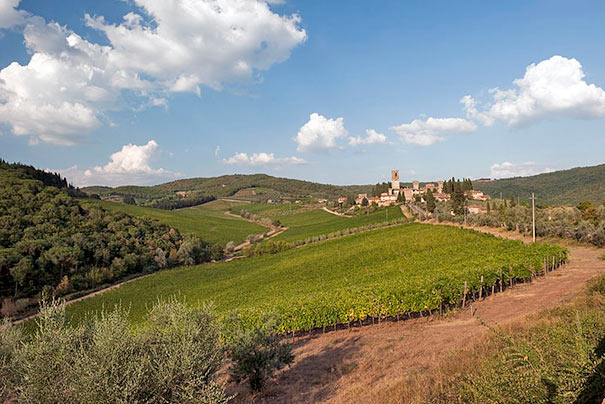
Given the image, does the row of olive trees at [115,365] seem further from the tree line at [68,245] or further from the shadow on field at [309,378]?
the tree line at [68,245]

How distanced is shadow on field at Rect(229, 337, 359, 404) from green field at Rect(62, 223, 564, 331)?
13.8ft

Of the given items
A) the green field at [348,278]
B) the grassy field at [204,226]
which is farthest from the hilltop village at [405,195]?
the green field at [348,278]

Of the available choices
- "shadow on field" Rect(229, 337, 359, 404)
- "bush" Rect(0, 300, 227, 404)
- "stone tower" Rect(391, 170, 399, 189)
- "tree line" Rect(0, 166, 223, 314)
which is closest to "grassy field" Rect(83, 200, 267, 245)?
"tree line" Rect(0, 166, 223, 314)

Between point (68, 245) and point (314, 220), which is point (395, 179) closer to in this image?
point (314, 220)

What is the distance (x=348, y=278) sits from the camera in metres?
35.9

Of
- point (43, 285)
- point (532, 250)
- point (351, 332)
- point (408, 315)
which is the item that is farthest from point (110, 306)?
point (532, 250)

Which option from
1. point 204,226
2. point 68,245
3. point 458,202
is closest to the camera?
point 68,245

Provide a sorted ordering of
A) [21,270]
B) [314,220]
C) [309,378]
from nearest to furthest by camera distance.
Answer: [309,378] < [21,270] < [314,220]

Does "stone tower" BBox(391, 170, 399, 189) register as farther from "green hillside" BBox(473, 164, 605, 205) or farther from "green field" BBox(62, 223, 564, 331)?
"green field" BBox(62, 223, 564, 331)

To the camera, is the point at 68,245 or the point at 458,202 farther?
the point at 458,202

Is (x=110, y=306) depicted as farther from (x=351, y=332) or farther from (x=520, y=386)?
(x=520, y=386)

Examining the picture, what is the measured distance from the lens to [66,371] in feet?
26.3

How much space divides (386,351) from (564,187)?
Answer: 160 meters

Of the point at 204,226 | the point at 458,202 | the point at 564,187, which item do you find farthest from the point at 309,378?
the point at 564,187
